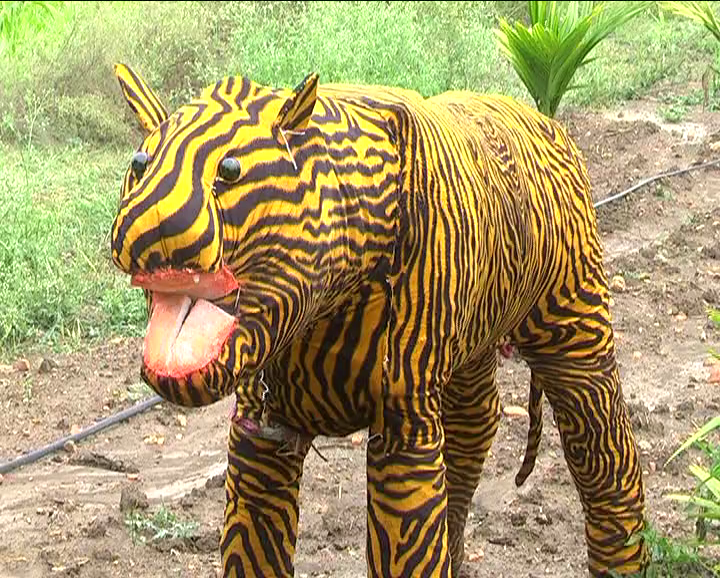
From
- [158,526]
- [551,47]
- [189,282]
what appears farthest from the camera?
[551,47]

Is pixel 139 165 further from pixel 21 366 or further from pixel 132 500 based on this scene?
pixel 21 366

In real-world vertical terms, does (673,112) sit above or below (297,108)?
below

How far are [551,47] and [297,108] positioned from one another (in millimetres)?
4836

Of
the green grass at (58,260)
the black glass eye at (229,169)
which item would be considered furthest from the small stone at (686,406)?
the black glass eye at (229,169)

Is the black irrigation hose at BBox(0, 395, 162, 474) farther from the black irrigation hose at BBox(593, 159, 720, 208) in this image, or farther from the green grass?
the black irrigation hose at BBox(593, 159, 720, 208)

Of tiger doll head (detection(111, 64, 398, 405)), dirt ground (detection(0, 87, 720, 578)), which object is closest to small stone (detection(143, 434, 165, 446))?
dirt ground (detection(0, 87, 720, 578))

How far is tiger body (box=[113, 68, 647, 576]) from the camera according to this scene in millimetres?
1937

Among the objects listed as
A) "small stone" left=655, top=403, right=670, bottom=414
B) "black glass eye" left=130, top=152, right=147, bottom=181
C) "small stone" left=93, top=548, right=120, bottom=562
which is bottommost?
"small stone" left=655, top=403, right=670, bottom=414

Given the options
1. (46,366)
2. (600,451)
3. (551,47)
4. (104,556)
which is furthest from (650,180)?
(104,556)

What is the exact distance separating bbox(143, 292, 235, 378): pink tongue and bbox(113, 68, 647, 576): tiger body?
0.02 metres

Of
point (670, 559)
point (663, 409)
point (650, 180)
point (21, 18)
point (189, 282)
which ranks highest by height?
point (189, 282)

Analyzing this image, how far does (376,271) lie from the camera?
227 cm

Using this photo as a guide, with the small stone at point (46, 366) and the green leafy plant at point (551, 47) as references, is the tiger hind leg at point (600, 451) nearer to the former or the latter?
the small stone at point (46, 366)

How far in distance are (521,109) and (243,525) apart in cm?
126
